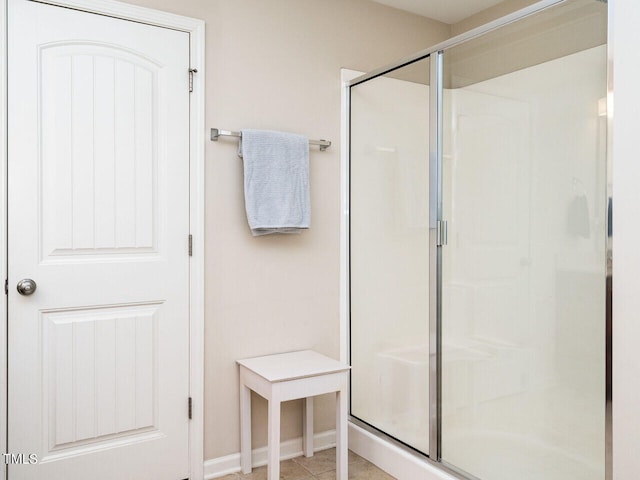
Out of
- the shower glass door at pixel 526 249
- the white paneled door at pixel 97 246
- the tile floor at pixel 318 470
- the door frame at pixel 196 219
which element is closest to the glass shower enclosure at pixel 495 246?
the shower glass door at pixel 526 249

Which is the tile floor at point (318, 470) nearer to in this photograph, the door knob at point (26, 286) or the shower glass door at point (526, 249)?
the shower glass door at point (526, 249)

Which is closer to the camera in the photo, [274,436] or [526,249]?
[526,249]

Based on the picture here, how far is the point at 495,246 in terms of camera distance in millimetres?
2039

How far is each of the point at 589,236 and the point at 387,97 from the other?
1212 millimetres

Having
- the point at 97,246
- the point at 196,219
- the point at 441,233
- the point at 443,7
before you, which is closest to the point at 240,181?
the point at 196,219

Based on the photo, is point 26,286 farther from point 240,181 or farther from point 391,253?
point 391,253

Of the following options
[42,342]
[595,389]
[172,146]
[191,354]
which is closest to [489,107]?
Answer: [595,389]

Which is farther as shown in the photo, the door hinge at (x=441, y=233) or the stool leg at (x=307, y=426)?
the stool leg at (x=307, y=426)

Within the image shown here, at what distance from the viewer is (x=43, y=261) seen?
2.08 m

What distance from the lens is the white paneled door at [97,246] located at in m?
2.04

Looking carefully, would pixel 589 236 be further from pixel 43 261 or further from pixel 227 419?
Answer: pixel 43 261

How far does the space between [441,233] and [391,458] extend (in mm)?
1091

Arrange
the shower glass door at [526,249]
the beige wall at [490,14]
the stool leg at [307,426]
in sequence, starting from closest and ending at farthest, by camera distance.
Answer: the shower glass door at [526,249] < the stool leg at [307,426] < the beige wall at [490,14]

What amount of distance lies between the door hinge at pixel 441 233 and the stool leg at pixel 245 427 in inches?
43.4
